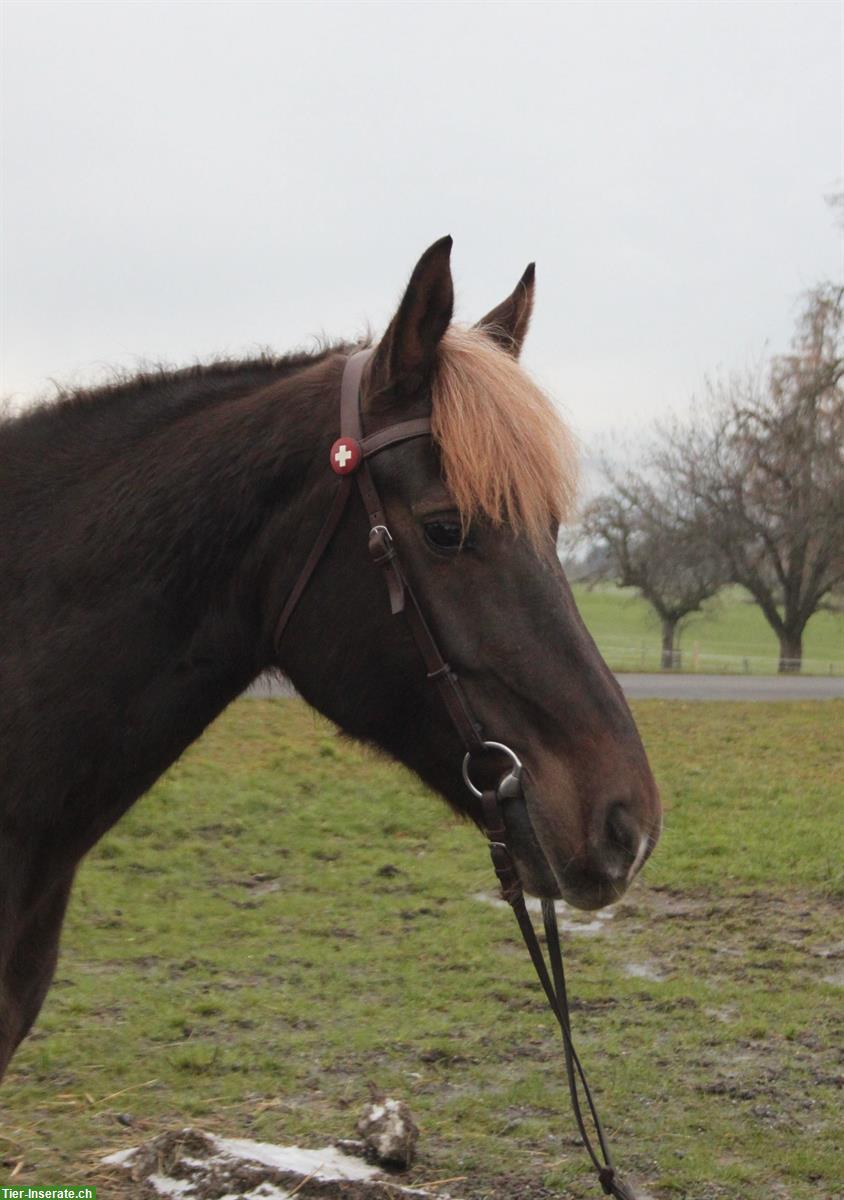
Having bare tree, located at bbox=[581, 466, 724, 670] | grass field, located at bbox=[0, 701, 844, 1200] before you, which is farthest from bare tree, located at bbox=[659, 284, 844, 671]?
grass field, located at bbox=[0, 701, 844, 1200]

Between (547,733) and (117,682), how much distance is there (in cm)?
98

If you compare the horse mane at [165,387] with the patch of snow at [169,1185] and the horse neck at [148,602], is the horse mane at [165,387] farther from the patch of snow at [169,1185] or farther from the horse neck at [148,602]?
the patch of snow at [169,1185]

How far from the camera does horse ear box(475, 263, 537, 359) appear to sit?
2.86 m

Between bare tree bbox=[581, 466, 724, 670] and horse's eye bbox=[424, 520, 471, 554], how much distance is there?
34.5m

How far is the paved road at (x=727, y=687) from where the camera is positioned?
1912cm

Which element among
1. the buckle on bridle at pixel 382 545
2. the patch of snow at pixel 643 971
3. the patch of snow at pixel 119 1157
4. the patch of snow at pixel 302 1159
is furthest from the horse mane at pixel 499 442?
the patch of snow at pixel 643 971

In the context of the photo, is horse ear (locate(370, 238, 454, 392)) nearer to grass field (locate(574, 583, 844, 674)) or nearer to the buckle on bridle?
the buckle on bridle

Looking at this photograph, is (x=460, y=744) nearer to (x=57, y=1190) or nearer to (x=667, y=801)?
(x=57, y=1190)

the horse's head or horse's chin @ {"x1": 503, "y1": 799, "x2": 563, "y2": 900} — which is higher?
the horse's head

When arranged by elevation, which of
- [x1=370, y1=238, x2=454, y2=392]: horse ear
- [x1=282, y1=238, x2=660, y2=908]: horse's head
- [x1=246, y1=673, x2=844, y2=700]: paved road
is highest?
[x1=370, y1=238, x2=454, y2=392]: horse ear

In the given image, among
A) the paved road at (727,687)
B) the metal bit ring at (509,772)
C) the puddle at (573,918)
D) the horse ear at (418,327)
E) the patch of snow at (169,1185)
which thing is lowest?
the puddle at (573,918)

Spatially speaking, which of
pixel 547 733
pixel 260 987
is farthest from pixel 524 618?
pixel 260 987

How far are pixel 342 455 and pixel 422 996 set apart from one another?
459cm

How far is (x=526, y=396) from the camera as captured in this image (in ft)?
8.21
